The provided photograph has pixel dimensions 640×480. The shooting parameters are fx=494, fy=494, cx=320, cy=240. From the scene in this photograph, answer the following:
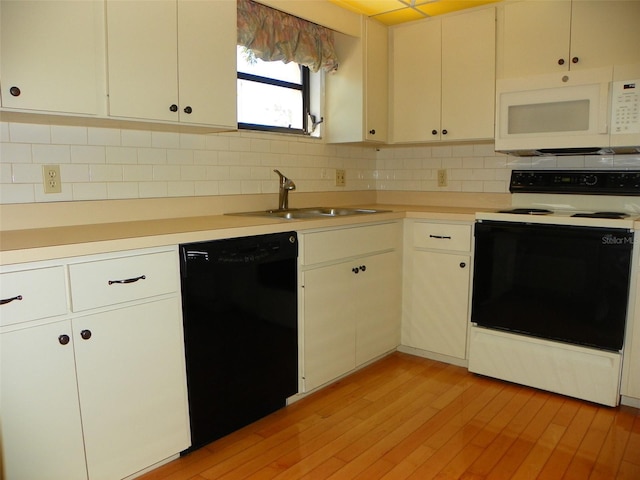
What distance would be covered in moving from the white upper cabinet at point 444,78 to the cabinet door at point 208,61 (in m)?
1.40

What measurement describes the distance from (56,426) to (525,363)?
2.22m

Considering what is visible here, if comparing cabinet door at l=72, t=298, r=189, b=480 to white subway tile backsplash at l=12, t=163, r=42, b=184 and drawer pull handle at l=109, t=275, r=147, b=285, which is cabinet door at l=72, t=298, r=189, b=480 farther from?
white subway tile backsplash at l=12, t=163, r=42, b=184

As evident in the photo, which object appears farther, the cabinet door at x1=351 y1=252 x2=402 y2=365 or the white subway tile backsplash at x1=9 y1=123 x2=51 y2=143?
the cabinet door at x1=351 y1=252 x2=402 y2=365

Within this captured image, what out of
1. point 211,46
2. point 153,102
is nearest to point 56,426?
point 153,102

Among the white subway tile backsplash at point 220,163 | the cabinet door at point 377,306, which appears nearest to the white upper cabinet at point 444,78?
the white subway tile backsplash at point 220,163

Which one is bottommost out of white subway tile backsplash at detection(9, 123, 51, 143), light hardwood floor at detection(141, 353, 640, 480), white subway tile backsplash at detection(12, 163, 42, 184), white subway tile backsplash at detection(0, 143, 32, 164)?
light hardwood floor at detection(141, 353, 640, 480)

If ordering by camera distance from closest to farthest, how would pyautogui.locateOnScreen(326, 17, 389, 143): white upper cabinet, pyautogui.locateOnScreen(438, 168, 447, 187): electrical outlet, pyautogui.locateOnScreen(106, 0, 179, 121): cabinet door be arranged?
pyautogui.locateOnScreen(106, 0, 179, 121): cabinet door, pyautogui.locateOnScreen(326, 17, 389, 143): white upper cabinet, pyautogui.locateOnScreen(438, 168, 447, 187): electrical outlet

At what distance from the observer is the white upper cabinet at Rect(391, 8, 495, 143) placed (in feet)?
9.75

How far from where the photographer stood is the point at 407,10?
3184mm

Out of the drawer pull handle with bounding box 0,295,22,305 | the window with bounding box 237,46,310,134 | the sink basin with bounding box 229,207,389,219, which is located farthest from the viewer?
the window with bounding box 237,46,310,134

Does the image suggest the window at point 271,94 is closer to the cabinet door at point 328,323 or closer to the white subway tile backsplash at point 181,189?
the white subway tile backsplash at point 181,189

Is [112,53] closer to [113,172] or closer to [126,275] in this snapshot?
[113,172]

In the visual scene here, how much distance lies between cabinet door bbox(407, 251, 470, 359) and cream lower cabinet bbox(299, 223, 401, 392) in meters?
0.12

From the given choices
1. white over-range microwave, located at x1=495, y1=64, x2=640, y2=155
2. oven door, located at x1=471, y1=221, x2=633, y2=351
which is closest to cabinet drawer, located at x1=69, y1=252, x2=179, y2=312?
oven door, located at x1=471, y1=221, x2=633, y2=351
